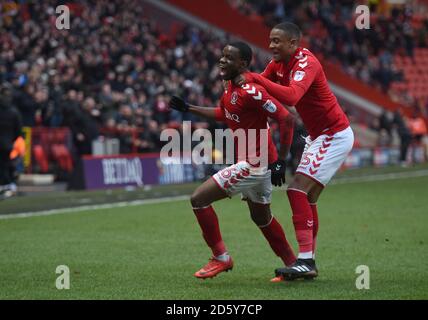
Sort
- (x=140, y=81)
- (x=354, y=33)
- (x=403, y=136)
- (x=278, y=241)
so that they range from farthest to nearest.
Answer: (x=354, y=33), (x=403, y=136), (x=140, y=81), (x=278, y=241)

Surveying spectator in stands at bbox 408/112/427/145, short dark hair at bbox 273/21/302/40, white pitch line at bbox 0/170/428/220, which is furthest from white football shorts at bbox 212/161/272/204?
spectator in stands at bbox 408/112/427/145

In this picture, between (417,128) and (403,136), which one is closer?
(403,136)

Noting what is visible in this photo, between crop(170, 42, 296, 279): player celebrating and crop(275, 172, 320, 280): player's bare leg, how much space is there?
0.31 metres

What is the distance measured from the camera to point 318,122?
31.7ft

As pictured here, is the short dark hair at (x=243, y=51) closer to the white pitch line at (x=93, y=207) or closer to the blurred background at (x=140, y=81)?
the white pitch line at (x=93, y=207)

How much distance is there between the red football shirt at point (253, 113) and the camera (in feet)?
29.6

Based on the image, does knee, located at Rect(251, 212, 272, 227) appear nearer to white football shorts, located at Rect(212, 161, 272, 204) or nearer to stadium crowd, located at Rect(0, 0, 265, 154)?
white football shorts, located at Rect(212, 161, 272, 204)

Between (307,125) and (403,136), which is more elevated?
(307,125)

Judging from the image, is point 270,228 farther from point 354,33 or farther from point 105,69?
point 354,33

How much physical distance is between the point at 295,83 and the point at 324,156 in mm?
930

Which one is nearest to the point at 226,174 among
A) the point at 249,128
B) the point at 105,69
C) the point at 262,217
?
the point at 249,128

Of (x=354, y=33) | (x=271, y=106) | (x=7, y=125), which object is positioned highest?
(x=354, y=33)

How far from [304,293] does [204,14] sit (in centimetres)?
3018
